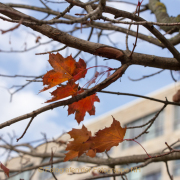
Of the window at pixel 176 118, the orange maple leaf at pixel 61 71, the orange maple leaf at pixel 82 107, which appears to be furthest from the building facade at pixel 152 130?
the orange maple leaf at pixel 61 71

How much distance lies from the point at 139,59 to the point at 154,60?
11cm

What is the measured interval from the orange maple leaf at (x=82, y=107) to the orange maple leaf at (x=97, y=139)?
0.09m

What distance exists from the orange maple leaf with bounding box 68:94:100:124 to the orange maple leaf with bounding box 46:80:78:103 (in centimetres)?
16

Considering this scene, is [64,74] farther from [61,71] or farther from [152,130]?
[152,130]

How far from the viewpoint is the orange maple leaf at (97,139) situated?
1.16 m

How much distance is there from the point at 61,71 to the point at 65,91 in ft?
0.35

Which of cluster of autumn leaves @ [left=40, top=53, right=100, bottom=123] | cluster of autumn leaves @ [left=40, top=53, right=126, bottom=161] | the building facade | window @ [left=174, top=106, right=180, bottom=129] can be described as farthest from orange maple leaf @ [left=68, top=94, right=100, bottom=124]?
window @ [left=174, top=106, right=180, bottom=129]

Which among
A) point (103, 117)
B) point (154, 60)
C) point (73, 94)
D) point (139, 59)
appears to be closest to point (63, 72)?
point (73, 94)

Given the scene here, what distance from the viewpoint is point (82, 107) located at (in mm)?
1265

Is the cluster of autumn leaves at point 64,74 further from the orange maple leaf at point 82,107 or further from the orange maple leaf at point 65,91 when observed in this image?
the orange maple leaf at point 82,107

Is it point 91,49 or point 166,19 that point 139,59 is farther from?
point 166,19

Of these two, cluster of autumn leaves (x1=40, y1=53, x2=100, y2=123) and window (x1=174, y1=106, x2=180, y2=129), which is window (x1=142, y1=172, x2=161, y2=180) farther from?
cluster of autumn leaves (x1=40, y1=53, x2=100, y2=123)

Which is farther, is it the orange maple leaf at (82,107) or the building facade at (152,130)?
the building facade at (152,130)

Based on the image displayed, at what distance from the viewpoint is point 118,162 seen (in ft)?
6.77
